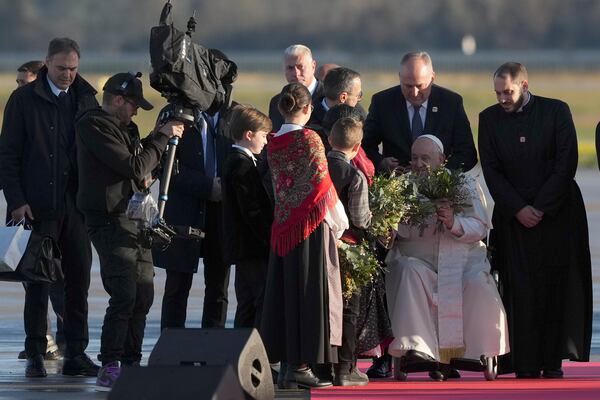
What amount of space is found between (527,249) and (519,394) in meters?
1.33

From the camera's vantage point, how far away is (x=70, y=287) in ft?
32.8

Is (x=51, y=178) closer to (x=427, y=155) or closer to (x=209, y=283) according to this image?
(x=209, y=283)

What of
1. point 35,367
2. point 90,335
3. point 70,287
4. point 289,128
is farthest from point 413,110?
point 90,335

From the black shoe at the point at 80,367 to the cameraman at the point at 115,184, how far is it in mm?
527

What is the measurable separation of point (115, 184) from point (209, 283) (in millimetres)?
1267

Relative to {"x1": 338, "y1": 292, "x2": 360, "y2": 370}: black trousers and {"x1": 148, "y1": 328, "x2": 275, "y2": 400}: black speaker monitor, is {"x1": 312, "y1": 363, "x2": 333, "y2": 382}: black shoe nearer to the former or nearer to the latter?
{"x1": 338, "y1": 292, "x2": 360, "y2": 370}: black trousers

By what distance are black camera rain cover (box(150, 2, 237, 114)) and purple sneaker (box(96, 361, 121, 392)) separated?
5.11 ft

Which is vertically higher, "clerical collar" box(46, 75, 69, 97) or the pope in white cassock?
"clerical collar" box(46, 75, 69, 97)

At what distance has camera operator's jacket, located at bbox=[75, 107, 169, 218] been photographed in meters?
9.08

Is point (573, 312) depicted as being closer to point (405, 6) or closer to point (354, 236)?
point (354, 236)

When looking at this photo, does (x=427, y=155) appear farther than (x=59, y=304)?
No

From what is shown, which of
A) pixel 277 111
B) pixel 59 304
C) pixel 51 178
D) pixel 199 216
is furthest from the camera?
pixel 59 304

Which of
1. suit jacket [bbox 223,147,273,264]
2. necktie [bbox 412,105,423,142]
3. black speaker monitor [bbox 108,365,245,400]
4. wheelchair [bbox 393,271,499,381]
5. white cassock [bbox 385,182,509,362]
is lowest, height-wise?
black speaker monitor [bbox 108,365,245,400]

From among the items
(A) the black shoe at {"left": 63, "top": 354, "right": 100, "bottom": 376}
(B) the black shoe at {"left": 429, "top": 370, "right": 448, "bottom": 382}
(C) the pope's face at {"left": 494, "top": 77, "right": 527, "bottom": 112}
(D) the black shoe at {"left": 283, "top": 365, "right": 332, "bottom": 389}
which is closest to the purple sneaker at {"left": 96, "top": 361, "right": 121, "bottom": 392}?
(A) the black shoe at {"left": 63, "top": 354, "right": 100, "bottom": 376}
